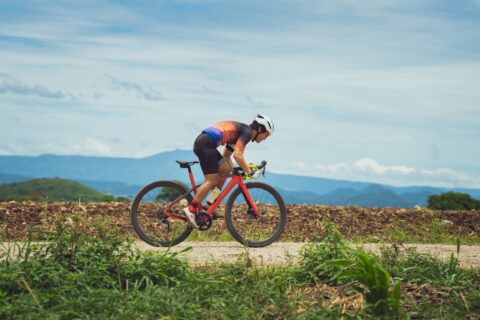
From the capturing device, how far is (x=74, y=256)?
24.2 feet

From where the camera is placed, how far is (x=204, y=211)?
10.8 metres

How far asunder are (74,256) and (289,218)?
8.58 metres

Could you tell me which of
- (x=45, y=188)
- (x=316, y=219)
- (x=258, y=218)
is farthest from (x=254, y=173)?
(x=45, y=188)

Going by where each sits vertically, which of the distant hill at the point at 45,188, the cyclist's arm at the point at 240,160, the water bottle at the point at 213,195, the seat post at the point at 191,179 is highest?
the cyclist's arm at the point at 240,160

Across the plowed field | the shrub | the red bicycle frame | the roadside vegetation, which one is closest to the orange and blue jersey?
the red bicycle frame

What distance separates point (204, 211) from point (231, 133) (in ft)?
4.41

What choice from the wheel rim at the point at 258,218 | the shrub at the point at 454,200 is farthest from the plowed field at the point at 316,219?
the shrub at the point at 454,200

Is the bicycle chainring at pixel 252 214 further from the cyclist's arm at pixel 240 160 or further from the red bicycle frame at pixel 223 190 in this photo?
the cyclist's arm at pixel 240 160

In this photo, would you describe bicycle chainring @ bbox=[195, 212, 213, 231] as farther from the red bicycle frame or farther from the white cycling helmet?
the white cycling helmet

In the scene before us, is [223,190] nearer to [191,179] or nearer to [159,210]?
[191,179]

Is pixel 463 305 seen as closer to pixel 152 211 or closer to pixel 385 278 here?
pixel 385 278

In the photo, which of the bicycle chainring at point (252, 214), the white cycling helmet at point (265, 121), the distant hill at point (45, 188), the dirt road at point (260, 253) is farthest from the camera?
the distant hill at point (45, 188)

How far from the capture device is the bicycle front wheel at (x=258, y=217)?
1083 centimetres

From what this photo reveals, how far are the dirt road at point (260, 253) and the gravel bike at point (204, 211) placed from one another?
0.75 ft
